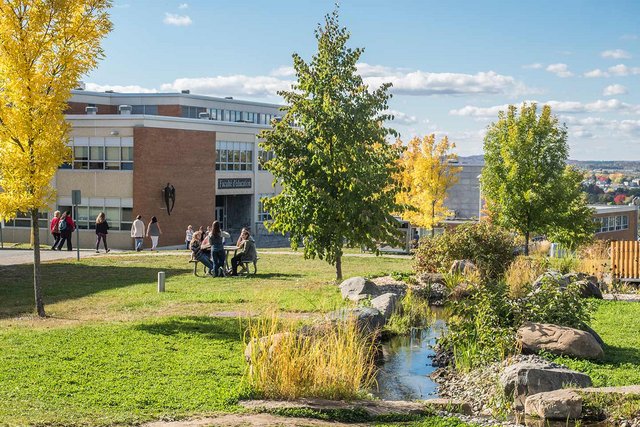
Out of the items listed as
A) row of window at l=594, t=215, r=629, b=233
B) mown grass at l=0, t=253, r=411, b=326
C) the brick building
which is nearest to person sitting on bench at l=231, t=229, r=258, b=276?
mown grass at l=0, t=253, r=411, b=326

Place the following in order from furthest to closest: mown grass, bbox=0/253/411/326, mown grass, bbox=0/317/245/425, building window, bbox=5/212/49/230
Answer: building window, bbox=5/212/49/230
mown grass, bbox=0/253/411/326
mown grass, bbox=0/317/245/425

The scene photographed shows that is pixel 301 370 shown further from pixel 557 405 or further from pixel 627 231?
pixel 627 231

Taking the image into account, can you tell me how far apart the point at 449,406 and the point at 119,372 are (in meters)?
4.83

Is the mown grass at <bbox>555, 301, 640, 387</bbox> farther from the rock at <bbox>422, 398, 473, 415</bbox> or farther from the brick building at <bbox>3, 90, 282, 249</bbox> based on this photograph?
the brick building at <bbox>3, 90, 282, 249</bbox>

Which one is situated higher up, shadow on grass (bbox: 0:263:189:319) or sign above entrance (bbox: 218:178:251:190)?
sign above entrance (bbox: 218:178:251:190)

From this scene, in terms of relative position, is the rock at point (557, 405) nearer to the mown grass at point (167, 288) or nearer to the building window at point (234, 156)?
the mown grass at point (167, 288)

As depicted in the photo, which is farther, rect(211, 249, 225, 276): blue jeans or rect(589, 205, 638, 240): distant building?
rect(589, 205, 638, 240): distant building

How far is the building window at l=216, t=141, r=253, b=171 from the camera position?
54.4 m

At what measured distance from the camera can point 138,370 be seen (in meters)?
12.6

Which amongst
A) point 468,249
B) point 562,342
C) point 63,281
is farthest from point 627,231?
point 562,342

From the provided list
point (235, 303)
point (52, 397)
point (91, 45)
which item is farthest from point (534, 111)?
point (52, 397)

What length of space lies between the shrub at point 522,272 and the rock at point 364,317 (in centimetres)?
468

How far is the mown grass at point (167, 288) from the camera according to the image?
741 inches

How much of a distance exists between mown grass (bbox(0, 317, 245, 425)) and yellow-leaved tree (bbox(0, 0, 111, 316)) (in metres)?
3.19
